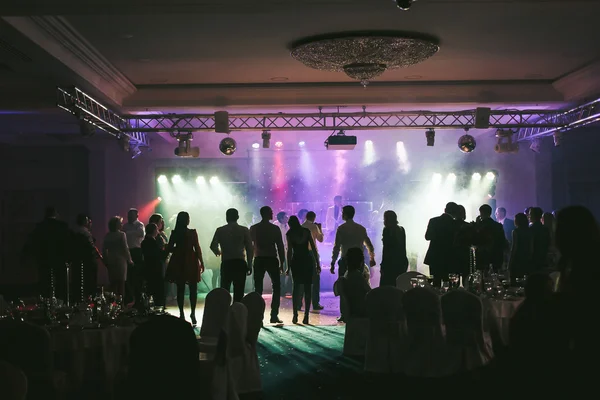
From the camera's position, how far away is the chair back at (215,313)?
6.09m

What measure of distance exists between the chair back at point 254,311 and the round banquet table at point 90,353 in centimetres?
95

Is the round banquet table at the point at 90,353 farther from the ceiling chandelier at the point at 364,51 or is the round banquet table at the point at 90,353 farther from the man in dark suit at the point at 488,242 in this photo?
the ceiling chandelier at the point at 364,51

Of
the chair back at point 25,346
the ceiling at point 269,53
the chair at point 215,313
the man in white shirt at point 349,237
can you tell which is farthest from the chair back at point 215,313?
the man in white shirt at point 349,237

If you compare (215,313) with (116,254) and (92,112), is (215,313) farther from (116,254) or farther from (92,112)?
(92,112)

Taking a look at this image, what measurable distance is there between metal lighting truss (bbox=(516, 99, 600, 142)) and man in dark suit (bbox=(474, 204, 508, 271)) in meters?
3.02

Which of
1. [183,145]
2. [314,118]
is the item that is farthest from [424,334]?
[183,145]

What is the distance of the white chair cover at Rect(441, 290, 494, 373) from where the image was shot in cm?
588

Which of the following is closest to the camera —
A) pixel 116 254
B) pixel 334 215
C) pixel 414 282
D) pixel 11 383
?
pixel 11 383

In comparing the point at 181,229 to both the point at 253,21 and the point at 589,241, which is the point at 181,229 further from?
the point at 589,241

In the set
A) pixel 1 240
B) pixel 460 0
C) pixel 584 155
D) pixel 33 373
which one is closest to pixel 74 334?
pixel 33 373

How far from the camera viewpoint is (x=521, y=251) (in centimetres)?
968

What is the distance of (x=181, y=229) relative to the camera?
9.84 metres

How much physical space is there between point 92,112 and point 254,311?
5.90 m

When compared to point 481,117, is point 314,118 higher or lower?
higher
